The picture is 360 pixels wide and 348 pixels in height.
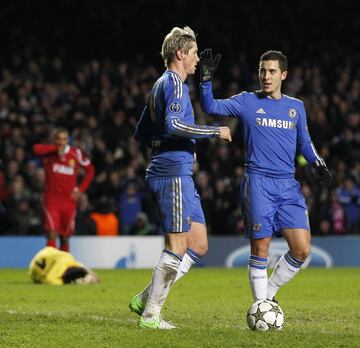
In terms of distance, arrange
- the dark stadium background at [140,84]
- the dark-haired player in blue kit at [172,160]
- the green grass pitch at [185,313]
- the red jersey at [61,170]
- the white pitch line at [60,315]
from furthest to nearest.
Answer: the dark stadium background at [140,84] → the red jersey at [61,170] → the white pitch line at [60,315] → the dark-haired player in blue kit at [172,160] → the green grass pitch at [185,313]

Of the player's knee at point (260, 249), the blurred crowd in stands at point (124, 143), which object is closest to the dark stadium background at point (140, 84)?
the blurred crowd in stands at point (124, 143)

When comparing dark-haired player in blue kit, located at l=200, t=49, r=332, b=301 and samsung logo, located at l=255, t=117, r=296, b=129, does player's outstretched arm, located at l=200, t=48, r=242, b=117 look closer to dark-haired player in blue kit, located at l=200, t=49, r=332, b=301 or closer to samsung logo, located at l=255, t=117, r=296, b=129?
dark-haired player in blue kit, located at l=200, t=49, r=332, b=301

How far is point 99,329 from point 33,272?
6668 millimetres

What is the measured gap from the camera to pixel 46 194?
16156 millimetres

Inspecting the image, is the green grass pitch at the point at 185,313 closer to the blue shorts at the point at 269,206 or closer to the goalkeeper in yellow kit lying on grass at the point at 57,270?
the goalkeeper in yellow kit lying on grass at the point at 57,270

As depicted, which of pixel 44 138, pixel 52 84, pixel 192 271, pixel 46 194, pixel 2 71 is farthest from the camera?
pixel 2 71

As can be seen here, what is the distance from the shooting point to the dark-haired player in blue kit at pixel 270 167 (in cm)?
838

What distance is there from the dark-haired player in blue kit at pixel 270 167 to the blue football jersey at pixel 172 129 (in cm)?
58

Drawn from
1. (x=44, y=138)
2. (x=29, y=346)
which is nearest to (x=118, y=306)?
(x=29, y=346)

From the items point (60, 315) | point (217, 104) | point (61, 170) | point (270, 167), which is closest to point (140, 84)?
point (61, 170)

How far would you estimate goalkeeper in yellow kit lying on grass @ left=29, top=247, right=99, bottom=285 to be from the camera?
14062mm

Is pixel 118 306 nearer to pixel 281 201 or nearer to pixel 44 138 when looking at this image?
pixel 281 201

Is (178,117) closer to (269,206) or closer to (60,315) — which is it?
(269,206)

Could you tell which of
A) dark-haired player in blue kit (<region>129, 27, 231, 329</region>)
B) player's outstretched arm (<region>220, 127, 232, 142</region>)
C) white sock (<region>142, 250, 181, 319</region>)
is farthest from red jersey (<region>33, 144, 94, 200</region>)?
player's outstretched arm (<region>220, 127, 232, 142</region>)
